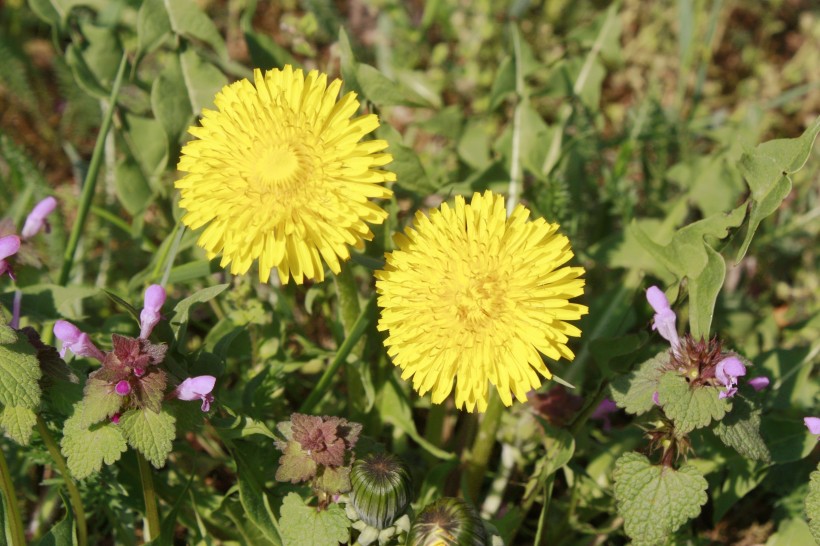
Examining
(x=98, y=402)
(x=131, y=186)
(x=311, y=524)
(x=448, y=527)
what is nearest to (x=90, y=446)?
(x=98, y=402)

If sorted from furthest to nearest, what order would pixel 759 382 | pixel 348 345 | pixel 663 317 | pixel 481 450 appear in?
pixel 481 450
pixel 348 345
pixel 759 382
pixel 663 317

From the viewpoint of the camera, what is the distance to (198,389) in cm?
160

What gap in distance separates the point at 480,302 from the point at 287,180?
1.65 feet

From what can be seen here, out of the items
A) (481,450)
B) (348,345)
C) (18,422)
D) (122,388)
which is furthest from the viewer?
(481,450)

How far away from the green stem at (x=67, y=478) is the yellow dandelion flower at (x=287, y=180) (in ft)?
1.87

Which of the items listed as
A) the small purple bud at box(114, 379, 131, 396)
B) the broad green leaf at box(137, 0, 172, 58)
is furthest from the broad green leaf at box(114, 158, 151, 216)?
the small purple bud at box(114, 379, 131, 396)

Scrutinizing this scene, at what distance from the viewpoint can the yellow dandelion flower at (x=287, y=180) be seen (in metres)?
1.67

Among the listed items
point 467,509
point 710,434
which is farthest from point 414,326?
point 710,434

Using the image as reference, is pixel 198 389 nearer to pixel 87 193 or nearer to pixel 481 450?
pixel 481 450

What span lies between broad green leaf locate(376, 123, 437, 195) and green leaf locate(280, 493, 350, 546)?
3.09 ft

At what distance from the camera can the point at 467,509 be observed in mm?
1629

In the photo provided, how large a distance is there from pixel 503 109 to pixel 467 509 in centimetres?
230

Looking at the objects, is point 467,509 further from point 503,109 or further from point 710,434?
point 503,109

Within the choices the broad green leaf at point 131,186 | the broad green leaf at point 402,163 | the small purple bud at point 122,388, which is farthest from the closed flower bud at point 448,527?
the broad green leaf at point 131,186
